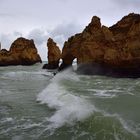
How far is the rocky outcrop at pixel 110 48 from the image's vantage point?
29609mm

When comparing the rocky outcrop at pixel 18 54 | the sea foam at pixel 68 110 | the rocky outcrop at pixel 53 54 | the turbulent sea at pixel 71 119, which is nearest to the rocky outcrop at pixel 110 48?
the rocky outcrop at pixel 53 54

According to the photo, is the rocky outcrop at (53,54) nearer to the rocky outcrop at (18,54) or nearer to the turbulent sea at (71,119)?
the rocky outcrop at (18,54)

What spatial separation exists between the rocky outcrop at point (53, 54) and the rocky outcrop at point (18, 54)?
1622 cm

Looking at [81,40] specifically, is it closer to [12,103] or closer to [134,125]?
[12,103]

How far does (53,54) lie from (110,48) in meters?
21.3

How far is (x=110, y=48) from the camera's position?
32.1 meters

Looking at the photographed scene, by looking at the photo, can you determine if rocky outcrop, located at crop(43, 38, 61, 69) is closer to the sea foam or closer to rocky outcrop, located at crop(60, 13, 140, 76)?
rocky outcrop, located at crop(60, 13, 140, 76)

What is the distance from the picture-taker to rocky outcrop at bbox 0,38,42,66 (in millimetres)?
69500

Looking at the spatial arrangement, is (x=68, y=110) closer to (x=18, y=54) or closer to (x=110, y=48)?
(x=110, y=48)

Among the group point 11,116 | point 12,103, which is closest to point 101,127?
point 11,116

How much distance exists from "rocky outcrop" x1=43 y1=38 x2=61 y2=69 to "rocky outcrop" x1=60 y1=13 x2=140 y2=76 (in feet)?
43.2

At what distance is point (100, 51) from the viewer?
33781 millimetres

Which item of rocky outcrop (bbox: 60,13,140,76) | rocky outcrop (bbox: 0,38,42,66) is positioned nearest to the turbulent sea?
rocky outcrop (bbox: 60,13,140,76)

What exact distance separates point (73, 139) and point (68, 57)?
32.8m
